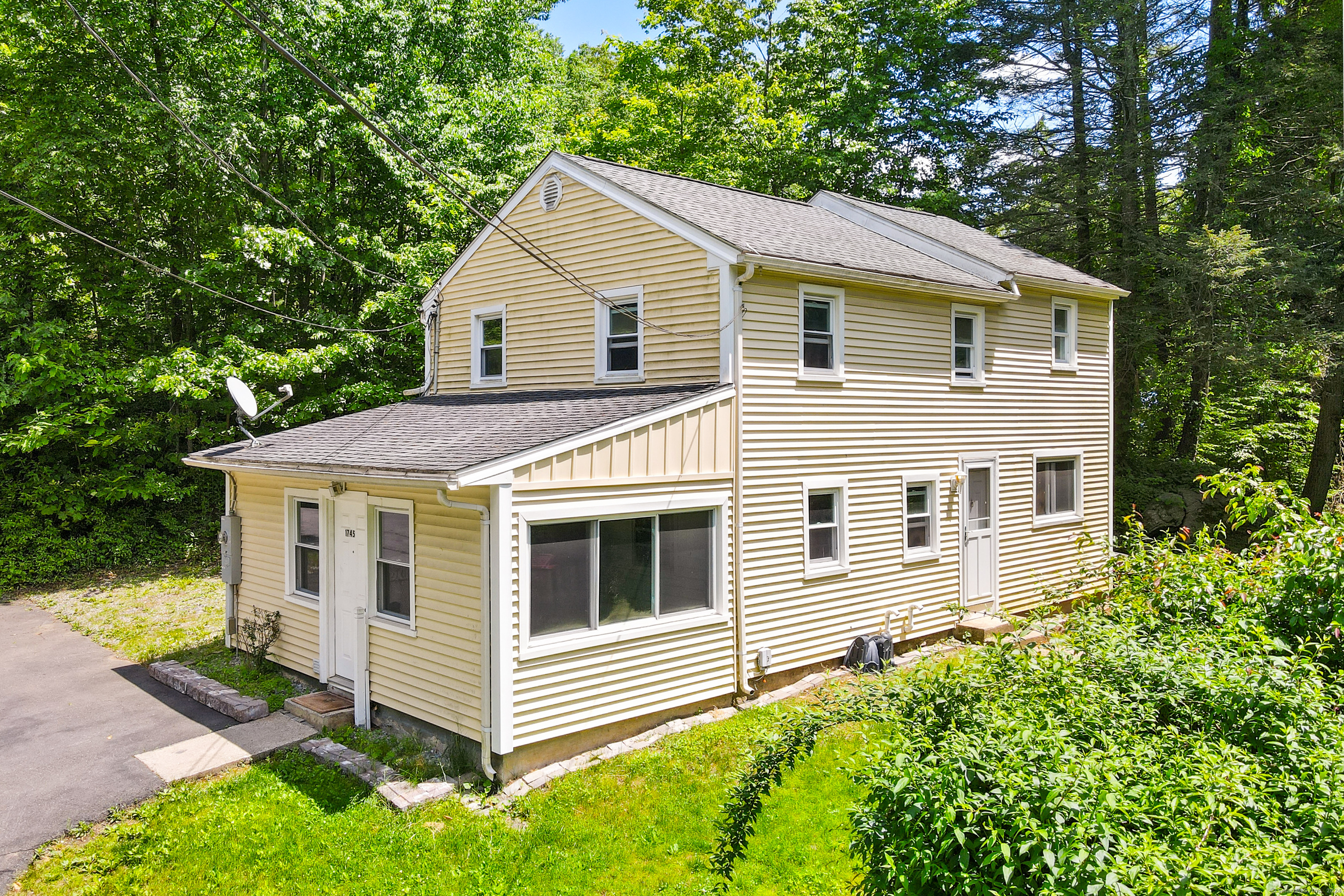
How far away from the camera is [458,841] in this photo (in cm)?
670

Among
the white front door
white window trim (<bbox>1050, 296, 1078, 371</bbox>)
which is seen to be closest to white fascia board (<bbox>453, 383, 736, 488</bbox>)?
the white front door

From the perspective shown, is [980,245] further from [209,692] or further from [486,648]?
[209,692]

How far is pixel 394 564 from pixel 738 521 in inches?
154

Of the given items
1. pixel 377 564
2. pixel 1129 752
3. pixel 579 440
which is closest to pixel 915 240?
pixel 579 440

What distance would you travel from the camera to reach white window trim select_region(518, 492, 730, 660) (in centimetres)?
786

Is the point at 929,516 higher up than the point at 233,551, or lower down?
higher up

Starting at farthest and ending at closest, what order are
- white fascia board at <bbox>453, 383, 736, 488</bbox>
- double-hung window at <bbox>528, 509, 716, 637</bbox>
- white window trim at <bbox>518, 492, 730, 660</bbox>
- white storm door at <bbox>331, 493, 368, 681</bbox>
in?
1. white storm door at <bbox>331, 493, 368, 681</bbox>
2. double-hung window at <bbox>528, 509, 716, 637</bbox>
3. white window trim at <bbox>518, 492, 730, 660</bbox>
4. white fascia board at <bbox>453, 383, 736, 488</bbox>

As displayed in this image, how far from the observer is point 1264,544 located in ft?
19.5

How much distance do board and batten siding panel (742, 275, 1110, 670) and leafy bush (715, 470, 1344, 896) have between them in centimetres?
335

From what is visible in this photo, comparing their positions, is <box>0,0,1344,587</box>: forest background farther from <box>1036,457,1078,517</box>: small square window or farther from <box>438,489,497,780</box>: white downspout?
<box>438,489,497,780</box>: white downspout

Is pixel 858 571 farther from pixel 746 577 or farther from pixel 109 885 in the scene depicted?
pixel 109 885

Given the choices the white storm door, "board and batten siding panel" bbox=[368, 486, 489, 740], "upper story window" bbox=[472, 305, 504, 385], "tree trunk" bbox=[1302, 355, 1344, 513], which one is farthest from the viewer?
"tree trunk" bbox=[1302, 355, 1344, 513]

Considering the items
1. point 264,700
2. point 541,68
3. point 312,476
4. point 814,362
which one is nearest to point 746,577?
point 814,362

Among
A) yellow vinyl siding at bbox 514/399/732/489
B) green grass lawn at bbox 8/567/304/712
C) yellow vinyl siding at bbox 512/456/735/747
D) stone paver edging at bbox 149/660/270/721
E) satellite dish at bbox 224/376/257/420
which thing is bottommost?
green grass lawn at bbox 8/567/304/712
